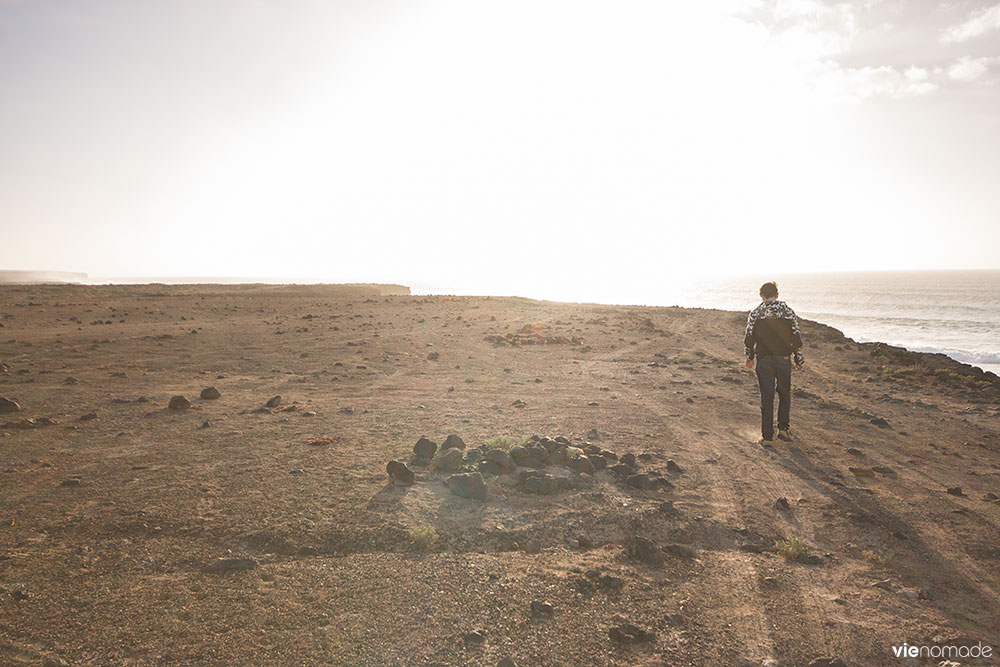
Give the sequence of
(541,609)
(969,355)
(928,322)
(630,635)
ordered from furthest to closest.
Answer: (928,322), (969,355), (541,609), (630,635)

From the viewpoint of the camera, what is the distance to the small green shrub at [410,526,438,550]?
17.0 feet

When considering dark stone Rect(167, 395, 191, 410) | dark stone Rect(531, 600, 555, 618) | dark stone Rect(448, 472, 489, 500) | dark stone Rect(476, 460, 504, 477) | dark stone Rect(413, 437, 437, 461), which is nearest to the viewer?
dark stone Rect(531, 600, 555, 618)

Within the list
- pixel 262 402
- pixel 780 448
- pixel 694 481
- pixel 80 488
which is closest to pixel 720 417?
pixel 780 448

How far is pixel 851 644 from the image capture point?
389cm

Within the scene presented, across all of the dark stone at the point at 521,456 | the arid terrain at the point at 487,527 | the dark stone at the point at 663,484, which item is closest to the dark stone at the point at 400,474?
the arid terrain at the point at 487,527

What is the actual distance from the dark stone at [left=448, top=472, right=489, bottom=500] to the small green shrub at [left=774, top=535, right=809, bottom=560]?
3.21 meters

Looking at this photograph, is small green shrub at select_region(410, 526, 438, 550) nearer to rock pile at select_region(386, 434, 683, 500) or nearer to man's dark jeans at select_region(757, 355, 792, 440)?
rock pile at select_region(386, 434, 683, 500)

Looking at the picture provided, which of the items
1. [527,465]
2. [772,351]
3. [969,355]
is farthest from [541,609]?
[969,355]

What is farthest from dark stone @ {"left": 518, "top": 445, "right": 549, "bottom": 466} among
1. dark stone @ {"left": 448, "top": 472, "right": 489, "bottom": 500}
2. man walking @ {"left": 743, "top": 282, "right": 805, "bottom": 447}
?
man walking @ {"left": 743, "top": 282, "right": 805, "bottom": 447}

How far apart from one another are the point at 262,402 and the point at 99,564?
6.49m

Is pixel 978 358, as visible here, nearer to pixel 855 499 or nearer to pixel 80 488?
pixel 855 499

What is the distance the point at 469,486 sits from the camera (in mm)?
6305

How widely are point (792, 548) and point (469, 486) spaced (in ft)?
11.5

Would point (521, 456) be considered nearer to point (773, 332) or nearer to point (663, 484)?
point (663, 484)
